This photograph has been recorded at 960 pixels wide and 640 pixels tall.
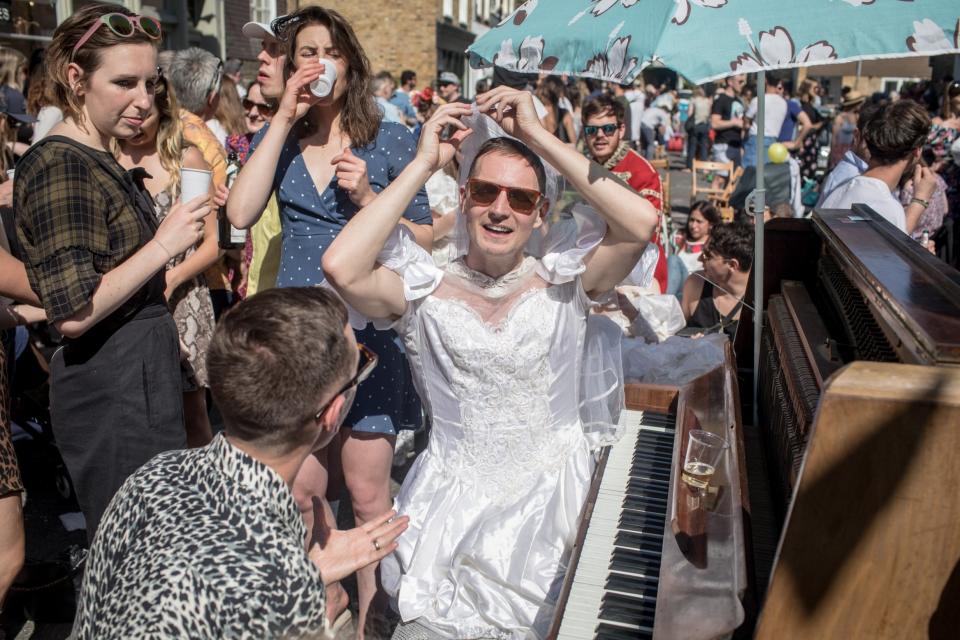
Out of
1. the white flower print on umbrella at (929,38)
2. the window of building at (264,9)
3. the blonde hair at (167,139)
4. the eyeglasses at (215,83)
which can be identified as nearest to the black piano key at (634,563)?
the white flower print on umbrella at (929,38)

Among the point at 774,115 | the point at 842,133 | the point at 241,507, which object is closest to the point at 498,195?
the point at 241,507

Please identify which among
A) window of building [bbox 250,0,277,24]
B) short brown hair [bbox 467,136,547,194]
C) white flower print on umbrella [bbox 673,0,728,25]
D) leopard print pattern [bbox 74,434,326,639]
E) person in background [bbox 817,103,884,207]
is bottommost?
leopard print pattern [bbox 74,434,326,639]

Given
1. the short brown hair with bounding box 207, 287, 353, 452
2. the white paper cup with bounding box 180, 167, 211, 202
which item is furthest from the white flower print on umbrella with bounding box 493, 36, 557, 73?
the short brown hair with bounding box 207, 287, 353, 452

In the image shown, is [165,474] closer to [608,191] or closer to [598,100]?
[608,191]

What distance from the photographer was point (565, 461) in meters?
2.50

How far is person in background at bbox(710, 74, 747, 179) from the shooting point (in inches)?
526

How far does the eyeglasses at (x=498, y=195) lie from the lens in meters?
2.38

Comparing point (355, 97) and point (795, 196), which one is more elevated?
point (355, 97)

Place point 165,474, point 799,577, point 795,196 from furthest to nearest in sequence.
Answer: point 795,196 < point 165,474 < point 799,577

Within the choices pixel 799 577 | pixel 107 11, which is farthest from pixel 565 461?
pixel 107 11

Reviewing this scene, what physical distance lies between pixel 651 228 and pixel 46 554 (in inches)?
121

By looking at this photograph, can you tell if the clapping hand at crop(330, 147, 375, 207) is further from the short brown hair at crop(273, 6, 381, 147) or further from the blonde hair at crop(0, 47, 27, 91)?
the blonde hair at crop(0, 47, 27, 91)

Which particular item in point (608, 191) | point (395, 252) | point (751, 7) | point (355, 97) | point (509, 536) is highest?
point (751, 7)

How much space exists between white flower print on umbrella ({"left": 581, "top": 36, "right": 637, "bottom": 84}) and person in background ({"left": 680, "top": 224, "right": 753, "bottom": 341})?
1.84m
